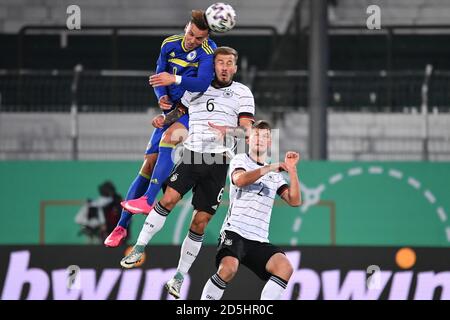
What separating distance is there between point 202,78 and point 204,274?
24.2 ft

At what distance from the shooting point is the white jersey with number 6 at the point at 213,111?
12453 mm

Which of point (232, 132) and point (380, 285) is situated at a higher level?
point (232, 132)

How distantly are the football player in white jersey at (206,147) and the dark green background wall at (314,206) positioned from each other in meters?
7.99

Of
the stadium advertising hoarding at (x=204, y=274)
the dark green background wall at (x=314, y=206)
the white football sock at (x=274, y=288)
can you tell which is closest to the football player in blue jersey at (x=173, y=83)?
the white football sock at (x=274, y=288)

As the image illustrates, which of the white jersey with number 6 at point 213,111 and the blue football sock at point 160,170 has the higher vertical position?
the white jersey with number 6 at point 213,111

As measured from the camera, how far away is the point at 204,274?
62.0 ft

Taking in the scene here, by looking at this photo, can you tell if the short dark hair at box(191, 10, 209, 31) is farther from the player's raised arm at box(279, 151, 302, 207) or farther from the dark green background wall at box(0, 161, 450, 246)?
the dark green background wall at box(0, 161, 450, 246)

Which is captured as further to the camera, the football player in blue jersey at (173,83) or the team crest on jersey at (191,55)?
the team crest on jersey at (191,55)

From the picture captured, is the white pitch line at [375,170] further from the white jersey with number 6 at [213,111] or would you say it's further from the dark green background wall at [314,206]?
the white jersey with number 6 at [213,111]

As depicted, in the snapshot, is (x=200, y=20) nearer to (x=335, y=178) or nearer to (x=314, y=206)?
(x=335, y=178)
